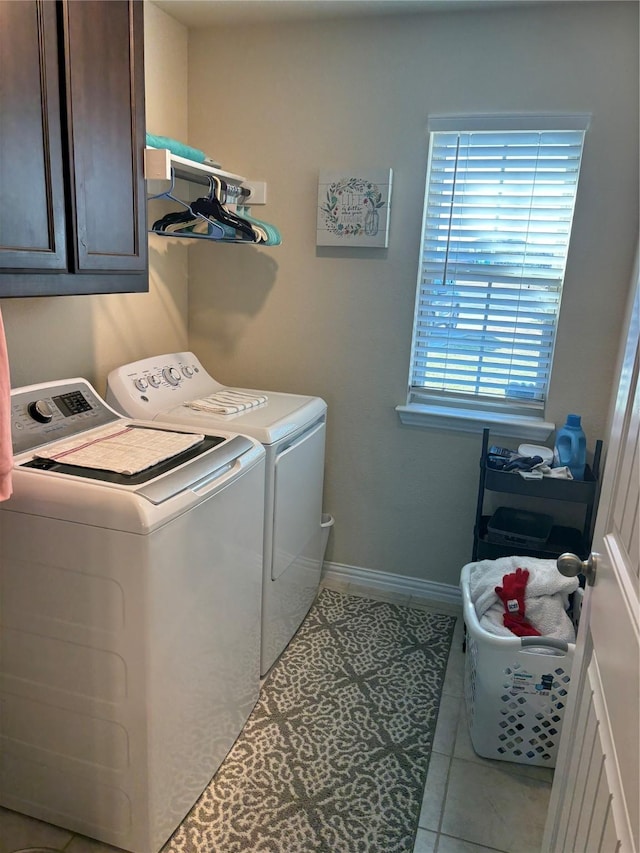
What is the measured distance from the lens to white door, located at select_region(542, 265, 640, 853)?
31.4 inches

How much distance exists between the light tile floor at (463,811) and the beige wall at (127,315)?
4.24ft

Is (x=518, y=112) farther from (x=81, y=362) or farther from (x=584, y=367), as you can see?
(x=81, y=362)

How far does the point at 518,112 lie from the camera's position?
2.28 m

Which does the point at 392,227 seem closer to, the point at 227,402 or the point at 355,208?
the point at 355,208

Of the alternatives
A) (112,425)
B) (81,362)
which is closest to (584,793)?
(112,425)

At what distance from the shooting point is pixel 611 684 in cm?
91

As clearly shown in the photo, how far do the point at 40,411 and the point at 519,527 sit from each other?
1778 mm

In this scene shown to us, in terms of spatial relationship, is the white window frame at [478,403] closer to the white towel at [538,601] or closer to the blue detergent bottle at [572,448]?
the blue detergent bottle at [572,448]

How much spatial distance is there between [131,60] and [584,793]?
2.00 meters

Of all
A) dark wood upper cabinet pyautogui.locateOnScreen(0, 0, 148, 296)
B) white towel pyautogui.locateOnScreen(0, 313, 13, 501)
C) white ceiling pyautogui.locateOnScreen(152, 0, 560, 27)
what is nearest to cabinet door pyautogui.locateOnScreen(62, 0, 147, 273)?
dark wood upper cabinet pyautogui.locateOnScreen(0, 0, 148, 296)

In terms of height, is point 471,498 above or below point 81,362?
below

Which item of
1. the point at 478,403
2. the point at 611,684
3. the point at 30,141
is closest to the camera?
the point at 611,684

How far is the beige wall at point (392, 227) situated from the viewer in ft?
7.29

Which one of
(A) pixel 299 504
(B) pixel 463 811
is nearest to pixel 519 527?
(A) pixel 299 504
